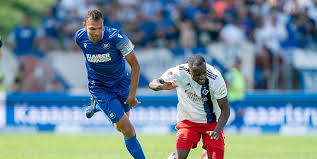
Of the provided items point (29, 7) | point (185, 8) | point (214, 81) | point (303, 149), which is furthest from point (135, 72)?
point (29, 7)

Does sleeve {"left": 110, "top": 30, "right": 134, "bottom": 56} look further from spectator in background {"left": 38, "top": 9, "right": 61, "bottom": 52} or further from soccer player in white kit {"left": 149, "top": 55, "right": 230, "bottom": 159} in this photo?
spectator in background {"left": 38, "top": 9, "right": 61, "bottom": 52}

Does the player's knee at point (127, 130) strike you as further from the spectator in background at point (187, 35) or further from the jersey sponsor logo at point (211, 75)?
the spectator in background at point (187, 35)

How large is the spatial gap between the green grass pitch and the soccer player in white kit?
289 cm

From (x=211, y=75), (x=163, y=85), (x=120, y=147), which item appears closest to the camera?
(x=163, y=85)

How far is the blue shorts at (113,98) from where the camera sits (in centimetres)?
856

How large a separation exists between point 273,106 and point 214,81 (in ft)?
34.5

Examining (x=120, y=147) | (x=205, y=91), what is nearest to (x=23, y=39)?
(x=120, y=147)

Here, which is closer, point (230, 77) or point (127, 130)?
point (127, 130)

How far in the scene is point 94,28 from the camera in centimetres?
818

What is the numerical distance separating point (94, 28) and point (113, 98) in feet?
3.85

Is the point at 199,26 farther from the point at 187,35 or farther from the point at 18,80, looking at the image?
the point at 18,80

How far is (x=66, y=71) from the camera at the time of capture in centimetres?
1912

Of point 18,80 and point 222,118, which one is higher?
point 222,118

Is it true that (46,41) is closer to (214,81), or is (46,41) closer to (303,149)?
(303,149)
